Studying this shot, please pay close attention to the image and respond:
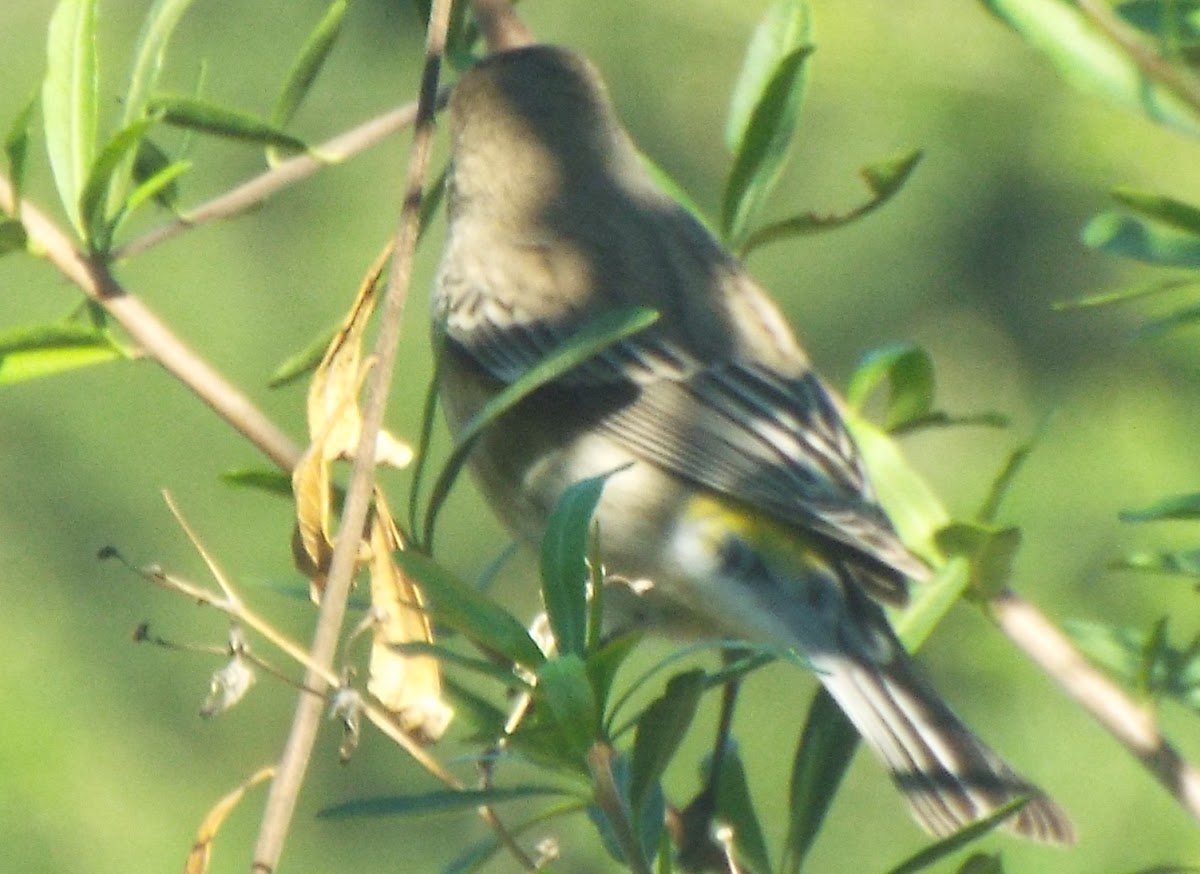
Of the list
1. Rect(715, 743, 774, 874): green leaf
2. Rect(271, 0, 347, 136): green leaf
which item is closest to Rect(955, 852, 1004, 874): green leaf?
Rect(715, 743, 774, 874): green leaf

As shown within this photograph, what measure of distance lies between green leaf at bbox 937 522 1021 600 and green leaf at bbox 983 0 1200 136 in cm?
44

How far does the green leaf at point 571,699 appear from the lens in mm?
1437

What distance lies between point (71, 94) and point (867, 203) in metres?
0.87

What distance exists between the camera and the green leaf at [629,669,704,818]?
5.05 feet

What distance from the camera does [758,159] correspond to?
228cm

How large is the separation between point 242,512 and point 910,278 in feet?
6.29

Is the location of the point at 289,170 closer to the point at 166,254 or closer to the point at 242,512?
the point at 242,512

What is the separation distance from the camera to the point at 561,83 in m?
3.65

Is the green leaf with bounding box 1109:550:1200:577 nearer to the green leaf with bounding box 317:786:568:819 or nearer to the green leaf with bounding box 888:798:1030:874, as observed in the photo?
the green leaf with bounding box 888:798:1030:874

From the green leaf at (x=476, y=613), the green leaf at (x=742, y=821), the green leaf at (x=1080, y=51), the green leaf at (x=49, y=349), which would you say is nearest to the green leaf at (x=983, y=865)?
the green leaf at (x=742, y=821)

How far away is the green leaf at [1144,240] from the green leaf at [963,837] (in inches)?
24.2

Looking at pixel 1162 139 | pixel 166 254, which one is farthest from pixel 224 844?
pixel 1162 139

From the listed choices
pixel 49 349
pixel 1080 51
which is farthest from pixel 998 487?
pixel 49 349

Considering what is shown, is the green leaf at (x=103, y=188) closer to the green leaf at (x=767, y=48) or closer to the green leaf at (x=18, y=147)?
the green leaf at (x=18, y=147)
